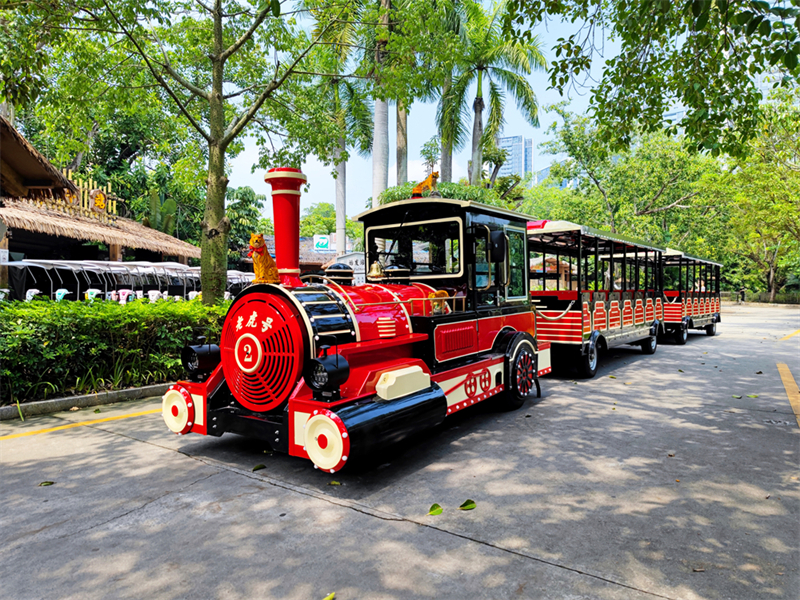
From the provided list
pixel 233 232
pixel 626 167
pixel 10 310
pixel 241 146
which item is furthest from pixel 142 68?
pixel 626 167

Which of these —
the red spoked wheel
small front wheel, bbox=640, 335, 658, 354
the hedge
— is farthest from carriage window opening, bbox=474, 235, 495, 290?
small front wheel, bbox=640, 335, 658, 354

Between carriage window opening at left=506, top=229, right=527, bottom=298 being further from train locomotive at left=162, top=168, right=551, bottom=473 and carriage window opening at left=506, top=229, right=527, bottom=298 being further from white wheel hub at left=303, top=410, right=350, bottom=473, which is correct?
white wheel hub at left=303, top=410, right=350, bottom=473

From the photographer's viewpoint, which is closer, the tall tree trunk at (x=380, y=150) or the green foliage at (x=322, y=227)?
the tall tree trunk at (x=380, y=150)

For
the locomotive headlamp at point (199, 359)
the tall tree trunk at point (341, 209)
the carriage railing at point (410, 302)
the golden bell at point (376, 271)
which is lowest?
the locomotive headlamp at point (199, 359)

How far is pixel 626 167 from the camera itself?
68.2 ft

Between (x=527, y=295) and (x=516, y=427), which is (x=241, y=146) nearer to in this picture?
(x=527, y=295)

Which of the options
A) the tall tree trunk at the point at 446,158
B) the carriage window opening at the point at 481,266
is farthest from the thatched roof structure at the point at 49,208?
the tall tree trunk at the point at 446,158

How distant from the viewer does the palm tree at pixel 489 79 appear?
21.7 meters

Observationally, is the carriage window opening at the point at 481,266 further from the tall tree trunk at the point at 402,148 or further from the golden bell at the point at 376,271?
the tall tree trunk at the point at 402,148

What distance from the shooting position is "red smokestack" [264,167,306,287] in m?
4.25

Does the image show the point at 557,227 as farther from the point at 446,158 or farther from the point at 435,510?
the point at 446,158

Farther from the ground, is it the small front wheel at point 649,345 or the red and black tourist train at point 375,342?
the red and black tourist train at point 375,342

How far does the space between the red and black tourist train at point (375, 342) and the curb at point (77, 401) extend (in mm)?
2413

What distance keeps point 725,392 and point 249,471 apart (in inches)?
271
